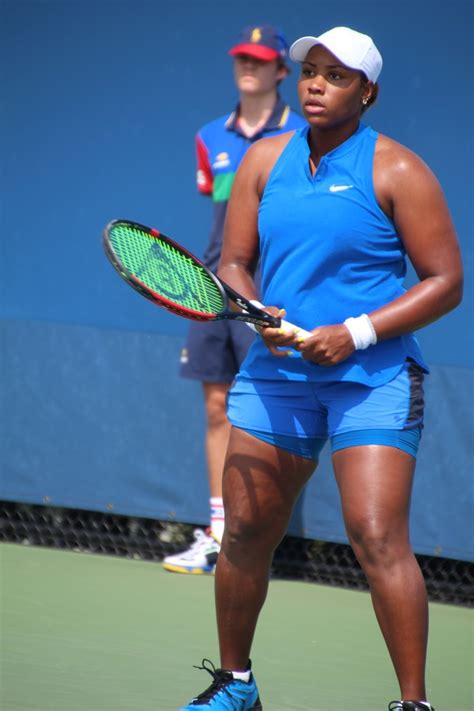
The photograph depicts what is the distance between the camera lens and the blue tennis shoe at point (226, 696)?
354cm

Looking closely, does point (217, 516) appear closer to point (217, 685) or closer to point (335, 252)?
point (217, 685)

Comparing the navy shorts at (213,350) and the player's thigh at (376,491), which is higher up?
the navy shorts at (213,350)

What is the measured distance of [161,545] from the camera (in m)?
5.95

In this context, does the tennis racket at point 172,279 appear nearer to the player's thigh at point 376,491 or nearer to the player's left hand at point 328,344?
the player's left hand at point 328,344

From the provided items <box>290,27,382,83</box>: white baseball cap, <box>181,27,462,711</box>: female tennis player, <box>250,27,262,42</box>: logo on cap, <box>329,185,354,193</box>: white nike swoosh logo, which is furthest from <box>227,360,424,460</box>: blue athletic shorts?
<box>250,27,262,42</box>: logo on cap

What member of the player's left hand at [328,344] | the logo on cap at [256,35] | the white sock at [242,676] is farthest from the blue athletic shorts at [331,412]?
the logo on cap at [256,35]

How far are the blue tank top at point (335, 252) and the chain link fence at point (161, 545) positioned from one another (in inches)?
84.1

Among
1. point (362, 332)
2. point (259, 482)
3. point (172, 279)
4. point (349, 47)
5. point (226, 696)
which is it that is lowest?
point (226, 696)

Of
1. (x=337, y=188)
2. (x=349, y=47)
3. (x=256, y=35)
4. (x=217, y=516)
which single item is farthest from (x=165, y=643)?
(x=256, y=35)

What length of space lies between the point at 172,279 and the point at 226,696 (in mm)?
1110

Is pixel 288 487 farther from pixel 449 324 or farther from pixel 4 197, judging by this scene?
pixel 4 197

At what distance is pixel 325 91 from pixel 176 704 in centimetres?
176

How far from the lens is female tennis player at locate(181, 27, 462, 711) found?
333cm

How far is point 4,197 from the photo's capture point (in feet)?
20.2
